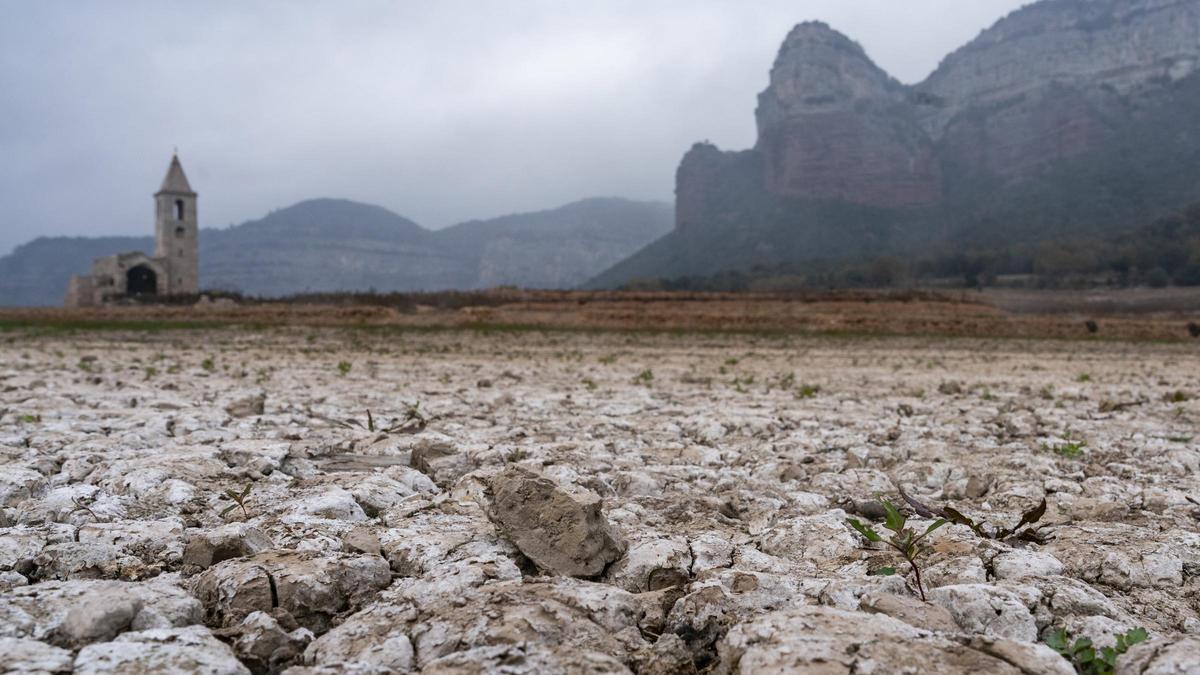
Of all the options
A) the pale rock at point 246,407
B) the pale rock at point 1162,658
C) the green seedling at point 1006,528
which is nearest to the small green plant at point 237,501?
the pale rock at point 246,407

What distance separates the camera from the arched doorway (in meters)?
47.9

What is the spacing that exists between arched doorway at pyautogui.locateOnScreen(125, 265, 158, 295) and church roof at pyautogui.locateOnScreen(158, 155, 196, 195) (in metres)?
6.47

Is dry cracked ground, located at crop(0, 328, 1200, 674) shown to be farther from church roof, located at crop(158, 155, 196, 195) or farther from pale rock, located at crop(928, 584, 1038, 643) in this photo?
church roof, located at crop(158, 155, 196, 195)

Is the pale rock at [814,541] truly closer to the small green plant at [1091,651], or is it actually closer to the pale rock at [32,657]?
the small green plant at [1091,651]

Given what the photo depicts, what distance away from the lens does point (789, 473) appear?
3.78 meters

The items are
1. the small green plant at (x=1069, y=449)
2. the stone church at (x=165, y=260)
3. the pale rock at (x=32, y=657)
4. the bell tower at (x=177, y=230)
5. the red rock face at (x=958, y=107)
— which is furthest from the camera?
the red rock face at (x=958, y=107)

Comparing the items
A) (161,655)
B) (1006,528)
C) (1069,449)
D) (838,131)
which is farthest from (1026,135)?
(161,655)

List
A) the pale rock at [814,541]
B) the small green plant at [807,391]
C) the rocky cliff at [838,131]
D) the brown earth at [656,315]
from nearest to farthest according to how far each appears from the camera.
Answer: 1. the pale rock at [814,541]
2. the small green plant at [807,391]
3. the brown earth at [656,315]
4. the rocky cliff at [838,131]

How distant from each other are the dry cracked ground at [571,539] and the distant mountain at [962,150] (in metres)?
84.4

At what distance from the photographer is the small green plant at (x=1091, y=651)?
1.71 m

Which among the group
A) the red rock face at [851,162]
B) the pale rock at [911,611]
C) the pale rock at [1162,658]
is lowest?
the pale rock at [911,611]

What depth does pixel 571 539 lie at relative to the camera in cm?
241

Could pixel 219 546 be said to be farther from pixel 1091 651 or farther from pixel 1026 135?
pixel 1026 135

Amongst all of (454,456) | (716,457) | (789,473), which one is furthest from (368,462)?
(789,473)
